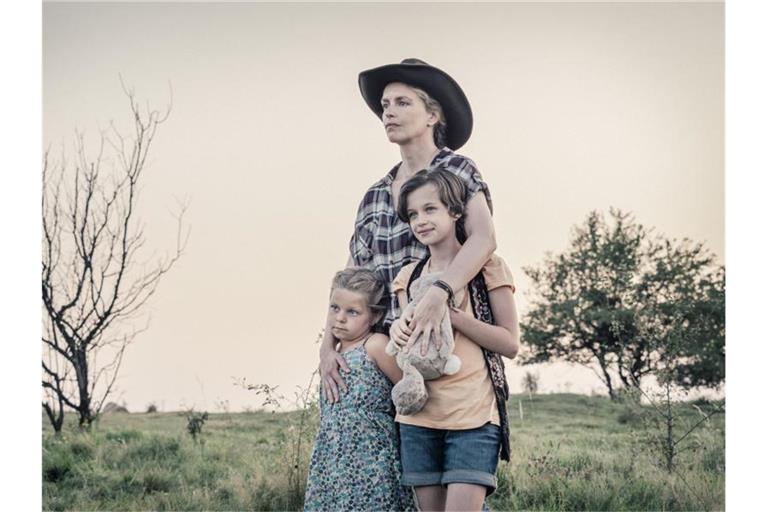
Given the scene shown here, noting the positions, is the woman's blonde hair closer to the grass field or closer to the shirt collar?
the shirt collar

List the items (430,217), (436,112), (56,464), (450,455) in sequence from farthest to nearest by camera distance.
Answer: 1. (56,464)
2. (436,112)
3. (430,217)
4. (450,455)

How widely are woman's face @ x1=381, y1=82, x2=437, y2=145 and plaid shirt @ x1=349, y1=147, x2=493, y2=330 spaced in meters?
0.13

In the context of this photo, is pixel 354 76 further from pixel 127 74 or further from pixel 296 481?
pixel 296 481

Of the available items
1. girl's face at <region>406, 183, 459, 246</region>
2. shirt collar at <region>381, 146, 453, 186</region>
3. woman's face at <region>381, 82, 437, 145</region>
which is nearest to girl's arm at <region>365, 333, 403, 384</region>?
girl's face at <region>406, 183, 459, 246</region>

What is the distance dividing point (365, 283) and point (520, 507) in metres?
1.87

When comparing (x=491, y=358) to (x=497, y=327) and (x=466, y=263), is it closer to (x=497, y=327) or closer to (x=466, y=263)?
(x=497, y=327)

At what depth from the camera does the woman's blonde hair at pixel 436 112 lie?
4652mm

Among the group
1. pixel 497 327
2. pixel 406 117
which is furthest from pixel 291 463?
pixel 406 117

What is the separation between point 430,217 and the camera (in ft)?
14.1

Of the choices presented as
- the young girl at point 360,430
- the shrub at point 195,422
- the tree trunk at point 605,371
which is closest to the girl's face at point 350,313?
the young girl at point 360,430

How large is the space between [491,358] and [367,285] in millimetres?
598

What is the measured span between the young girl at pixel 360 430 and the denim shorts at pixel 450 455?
162 millimetres

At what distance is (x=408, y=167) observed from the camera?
463 cm
